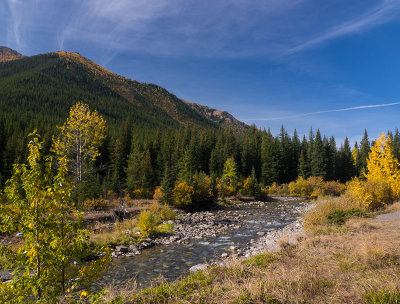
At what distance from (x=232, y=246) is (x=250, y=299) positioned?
35.0 ft

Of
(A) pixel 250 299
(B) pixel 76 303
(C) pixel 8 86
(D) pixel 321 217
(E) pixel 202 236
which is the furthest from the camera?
(C) pixel 8 86

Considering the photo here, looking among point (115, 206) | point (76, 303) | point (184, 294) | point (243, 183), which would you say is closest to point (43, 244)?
point (76, 303)

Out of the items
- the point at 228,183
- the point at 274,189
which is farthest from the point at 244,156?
the point at 228,183

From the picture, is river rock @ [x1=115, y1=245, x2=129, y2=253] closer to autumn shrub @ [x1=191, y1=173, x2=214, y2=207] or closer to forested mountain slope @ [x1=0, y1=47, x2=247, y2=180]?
autumn shrub @ [x1=191, y1=173, x2=214, y2=207]

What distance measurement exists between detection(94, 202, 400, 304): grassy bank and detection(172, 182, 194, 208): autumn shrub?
2318 centimetres

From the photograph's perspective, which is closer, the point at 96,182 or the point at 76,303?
the point at 76,303

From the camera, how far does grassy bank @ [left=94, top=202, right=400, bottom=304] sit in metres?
5.58

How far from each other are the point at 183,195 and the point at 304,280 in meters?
27.7

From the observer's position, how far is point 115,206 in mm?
28141

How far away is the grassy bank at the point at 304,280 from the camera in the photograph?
220 inches

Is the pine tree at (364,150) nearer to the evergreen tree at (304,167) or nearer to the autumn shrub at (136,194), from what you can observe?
the evergreen tree at (304,167)

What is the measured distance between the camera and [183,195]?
33438 mm

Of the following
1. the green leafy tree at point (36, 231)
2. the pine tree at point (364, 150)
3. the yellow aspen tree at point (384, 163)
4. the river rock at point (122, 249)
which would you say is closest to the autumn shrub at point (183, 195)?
the river rock at point (122, 249)

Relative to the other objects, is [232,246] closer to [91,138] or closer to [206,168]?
[91,138]
